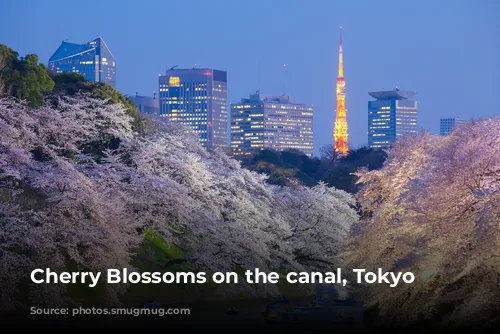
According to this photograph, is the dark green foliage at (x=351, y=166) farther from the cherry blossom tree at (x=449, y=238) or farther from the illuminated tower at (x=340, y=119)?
the illuminated tower at (x=340, y=119)

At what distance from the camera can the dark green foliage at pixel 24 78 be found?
147 feet

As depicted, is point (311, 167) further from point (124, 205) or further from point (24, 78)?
point (124, 205)

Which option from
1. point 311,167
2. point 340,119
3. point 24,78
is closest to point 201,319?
point 24,78

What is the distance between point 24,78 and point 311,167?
7087cm

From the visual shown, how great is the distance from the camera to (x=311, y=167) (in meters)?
114

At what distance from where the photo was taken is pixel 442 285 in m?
25.5

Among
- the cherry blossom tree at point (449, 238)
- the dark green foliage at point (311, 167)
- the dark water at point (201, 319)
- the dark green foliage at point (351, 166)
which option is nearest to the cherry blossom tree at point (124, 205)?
the dark water at point (201, 319)

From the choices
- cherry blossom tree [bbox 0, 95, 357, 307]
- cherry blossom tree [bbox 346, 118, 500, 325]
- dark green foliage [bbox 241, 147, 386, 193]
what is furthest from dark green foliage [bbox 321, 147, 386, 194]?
cherry blossom tree [bbox 346, 118, 500, 325]

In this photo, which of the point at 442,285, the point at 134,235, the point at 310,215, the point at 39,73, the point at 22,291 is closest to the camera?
the point at 442,285

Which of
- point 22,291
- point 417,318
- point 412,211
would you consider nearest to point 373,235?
point 412,211

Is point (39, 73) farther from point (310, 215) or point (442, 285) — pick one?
point (442, 285)

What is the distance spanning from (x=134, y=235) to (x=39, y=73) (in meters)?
12.0

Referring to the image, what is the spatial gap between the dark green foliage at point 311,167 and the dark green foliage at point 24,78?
33987mm

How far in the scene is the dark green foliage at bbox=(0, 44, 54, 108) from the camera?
44.9 metres
